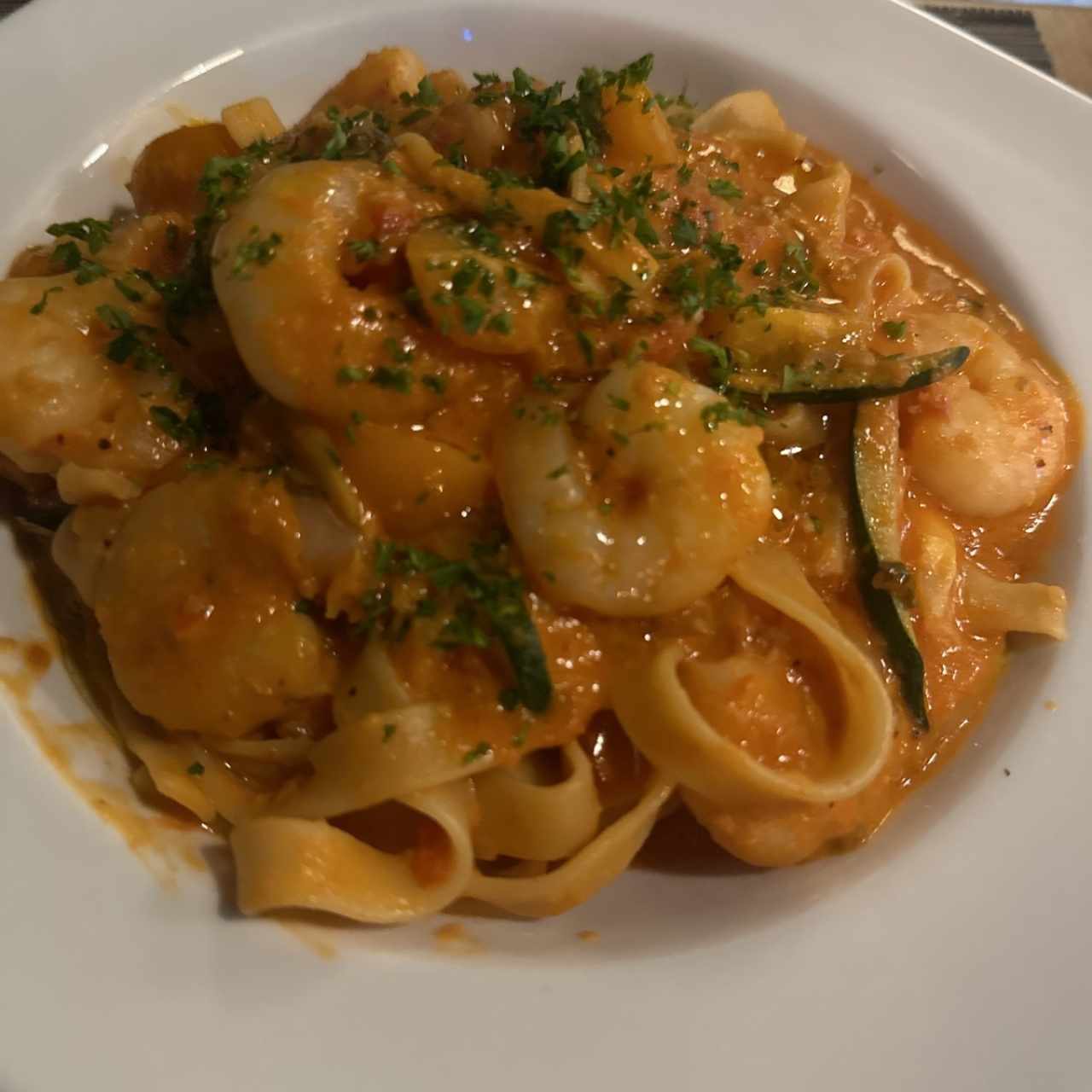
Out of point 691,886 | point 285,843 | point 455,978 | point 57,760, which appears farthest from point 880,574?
point 57,760

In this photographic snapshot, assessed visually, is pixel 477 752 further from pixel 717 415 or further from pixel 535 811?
pixel 717 415

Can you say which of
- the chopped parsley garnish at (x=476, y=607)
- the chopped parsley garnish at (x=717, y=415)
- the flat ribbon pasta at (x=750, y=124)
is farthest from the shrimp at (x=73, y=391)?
the flat ribbon pasta at (x=750, y=124)

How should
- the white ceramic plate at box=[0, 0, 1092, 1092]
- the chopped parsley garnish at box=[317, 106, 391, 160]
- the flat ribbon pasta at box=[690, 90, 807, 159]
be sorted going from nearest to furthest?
the white ceramic plate at box=[0, 0, 1092, 1092] < the chopped parsley garnish at box=[317, 106, 391, 160] < the flat ribbon pasta at box=[690, 90, 807, 159]

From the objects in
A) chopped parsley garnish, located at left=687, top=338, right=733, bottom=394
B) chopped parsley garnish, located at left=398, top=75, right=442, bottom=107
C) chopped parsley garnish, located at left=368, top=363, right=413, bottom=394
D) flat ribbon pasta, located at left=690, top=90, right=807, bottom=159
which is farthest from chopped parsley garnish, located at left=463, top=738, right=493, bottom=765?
flat ribbon pasta, located at left=690, top=90, right=807, bottom=159

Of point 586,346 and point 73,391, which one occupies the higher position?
point 73,391

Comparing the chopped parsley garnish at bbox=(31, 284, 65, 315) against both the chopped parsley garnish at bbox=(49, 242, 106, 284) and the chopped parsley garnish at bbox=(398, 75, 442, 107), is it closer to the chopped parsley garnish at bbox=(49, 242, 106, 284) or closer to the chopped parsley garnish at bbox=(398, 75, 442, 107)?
the chopped parsley garnish at bbox=(49, 242, 106, 284)

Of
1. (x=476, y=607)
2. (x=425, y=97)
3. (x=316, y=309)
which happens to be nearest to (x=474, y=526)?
(x=476, y=607)

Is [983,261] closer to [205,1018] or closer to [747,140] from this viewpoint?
[747,140]
